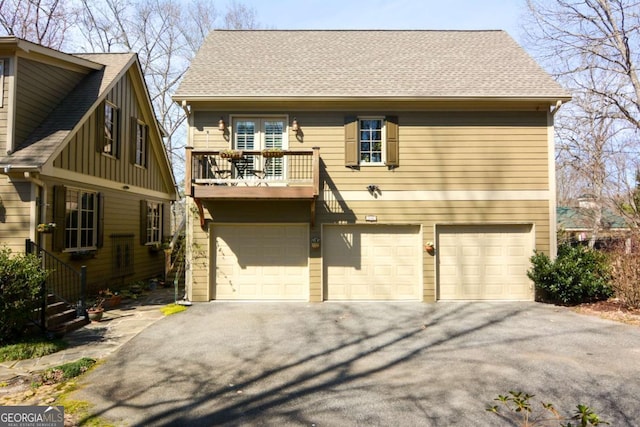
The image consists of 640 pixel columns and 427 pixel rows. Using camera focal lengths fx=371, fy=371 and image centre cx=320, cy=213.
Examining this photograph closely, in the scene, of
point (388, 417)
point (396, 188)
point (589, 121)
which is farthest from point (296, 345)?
point (589, 121)

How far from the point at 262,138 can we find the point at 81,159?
442 cm

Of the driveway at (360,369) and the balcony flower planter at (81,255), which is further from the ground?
the balcony flower planter at (81,255)

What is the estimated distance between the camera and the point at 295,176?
9.11 meters

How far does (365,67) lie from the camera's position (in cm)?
1031

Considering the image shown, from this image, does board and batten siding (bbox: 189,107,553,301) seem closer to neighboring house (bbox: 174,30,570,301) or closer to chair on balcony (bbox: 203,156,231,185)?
neighboring house (bbox: 174,30,570,301)

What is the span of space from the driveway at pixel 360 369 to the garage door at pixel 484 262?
1.33m

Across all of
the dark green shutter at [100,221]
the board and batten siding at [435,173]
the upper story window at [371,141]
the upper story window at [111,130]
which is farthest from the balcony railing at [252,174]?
the upper story window at [111,130]

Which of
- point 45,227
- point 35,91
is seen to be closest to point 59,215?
point 45,227

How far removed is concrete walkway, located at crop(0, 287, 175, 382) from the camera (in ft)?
16.8

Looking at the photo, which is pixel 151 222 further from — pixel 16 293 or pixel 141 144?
pixel 16 293

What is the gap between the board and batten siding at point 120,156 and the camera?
8781 mm

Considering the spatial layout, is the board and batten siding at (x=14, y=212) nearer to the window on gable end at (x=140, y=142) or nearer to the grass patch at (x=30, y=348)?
the grass patch at (x=30, y=348)

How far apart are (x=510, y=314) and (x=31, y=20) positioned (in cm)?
2037

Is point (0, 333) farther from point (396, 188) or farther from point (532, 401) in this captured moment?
point (396, 188)
